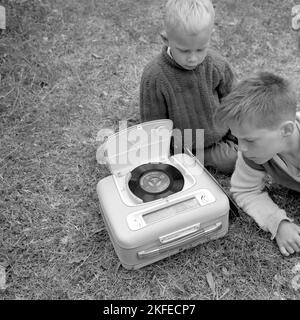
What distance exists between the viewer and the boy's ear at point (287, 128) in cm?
152

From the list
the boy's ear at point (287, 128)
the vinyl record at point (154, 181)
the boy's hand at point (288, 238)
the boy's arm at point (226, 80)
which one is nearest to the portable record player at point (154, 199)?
the vinyl record at point (154, 181)

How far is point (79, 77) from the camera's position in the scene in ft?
9.45

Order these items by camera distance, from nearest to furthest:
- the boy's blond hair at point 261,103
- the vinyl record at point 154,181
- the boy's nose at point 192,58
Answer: the boy's blond hair at point 261,103 < the vinyl record at point 154,181 < the boy's nose at point 192,58

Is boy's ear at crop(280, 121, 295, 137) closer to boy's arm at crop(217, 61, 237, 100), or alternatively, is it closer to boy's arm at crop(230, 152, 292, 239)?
boy's arm at crop(230, 152, 292, 239)

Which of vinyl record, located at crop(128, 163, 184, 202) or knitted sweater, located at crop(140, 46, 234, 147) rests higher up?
knitted sweater, located at crop(140, 46, 234, 147)

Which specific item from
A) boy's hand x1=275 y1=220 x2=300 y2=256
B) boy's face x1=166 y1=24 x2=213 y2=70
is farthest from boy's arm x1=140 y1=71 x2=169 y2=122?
boy's hand x1=275 y1=220 x2=300 y2=256

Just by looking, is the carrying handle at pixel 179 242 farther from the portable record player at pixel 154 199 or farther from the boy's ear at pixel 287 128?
the boy's ear at pixel 287 128

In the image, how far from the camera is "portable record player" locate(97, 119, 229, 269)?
1.63 metres

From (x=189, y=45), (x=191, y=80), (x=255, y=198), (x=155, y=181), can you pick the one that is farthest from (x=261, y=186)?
(x=189, y=45)

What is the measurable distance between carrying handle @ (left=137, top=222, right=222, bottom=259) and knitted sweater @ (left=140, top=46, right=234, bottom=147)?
603 mm

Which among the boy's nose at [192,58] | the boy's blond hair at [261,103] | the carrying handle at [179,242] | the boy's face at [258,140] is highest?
the boy's blond hair at [261,103]

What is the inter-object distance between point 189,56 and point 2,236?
3.94 ft

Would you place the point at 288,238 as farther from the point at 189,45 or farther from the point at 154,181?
the point at 189,45

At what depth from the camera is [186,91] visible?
2.06 metres
